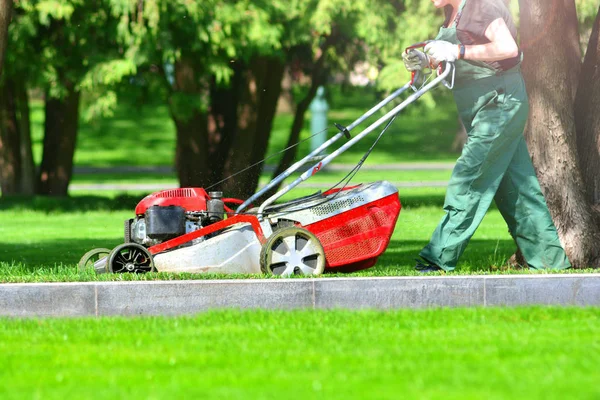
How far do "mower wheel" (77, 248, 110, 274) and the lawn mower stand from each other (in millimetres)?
16

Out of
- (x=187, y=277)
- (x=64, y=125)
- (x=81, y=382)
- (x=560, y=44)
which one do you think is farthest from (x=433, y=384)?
(x=64, y=125)

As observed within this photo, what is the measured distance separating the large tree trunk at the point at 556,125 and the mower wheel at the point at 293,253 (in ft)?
7.08

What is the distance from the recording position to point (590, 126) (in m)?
10.1

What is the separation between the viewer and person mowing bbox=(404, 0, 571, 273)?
28.4 feet

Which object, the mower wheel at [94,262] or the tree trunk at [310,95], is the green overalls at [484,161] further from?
the tree trunk at [310,95]

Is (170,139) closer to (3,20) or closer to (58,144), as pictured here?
(58,144)

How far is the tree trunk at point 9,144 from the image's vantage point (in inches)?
968

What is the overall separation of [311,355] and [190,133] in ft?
56.7

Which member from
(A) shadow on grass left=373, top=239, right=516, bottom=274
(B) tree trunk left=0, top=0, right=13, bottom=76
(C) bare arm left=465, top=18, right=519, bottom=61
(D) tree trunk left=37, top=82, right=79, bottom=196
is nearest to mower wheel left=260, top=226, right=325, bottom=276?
(A) shadow on grass left=373, top=239, right=516, bottom=274

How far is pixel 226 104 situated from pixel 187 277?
51.4 ft

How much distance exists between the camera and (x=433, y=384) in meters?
5.26

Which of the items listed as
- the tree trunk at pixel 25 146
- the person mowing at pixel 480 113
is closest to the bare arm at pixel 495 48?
the person mowing at pixel 480 113

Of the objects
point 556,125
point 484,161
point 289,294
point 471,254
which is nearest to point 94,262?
point 289,294

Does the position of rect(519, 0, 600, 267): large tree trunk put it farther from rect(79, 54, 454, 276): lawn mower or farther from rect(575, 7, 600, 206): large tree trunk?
rect(79, 54, 454, 276): lawn mower
